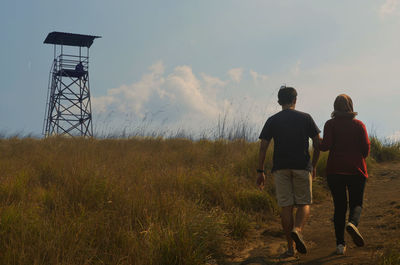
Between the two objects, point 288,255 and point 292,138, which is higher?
point 292,138

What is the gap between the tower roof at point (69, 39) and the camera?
2750cm

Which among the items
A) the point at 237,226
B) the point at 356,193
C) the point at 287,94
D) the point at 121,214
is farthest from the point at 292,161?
the point at 121,214

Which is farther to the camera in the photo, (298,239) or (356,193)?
(356,193)

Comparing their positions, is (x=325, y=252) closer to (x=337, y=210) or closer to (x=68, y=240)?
(x=337, y=210)

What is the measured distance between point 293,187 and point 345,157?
0.74 metres

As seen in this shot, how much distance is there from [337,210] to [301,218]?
1.87 ft

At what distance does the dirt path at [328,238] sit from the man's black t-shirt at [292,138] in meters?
1.14

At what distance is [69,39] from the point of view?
28250 millimetres

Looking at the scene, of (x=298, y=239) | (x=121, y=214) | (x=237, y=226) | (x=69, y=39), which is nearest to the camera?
(x=298, y=239)

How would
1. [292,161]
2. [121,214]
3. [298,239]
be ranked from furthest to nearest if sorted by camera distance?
[121,214]
[292,161]
[298,239]

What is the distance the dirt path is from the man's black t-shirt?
44.8 inches

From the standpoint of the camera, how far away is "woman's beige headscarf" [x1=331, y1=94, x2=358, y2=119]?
14.6ft

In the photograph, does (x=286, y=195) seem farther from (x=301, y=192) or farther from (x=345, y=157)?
(x=345, y=157)

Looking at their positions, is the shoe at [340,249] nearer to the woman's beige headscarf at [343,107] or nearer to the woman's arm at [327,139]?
the woman's arm at [327,139]
